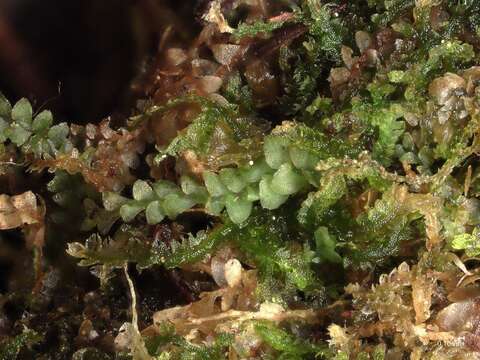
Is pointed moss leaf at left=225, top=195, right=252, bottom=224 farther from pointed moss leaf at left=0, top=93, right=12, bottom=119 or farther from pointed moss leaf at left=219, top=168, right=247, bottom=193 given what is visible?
pointed moss leaf at left=0, top=93, right=12, bottom=119

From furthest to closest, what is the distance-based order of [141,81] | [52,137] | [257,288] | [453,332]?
[141,81]
[52,137]
[257,288]
[453,332]

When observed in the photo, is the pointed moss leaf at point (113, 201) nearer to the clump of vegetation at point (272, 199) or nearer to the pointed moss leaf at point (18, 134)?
the clump of vegetation at point (272, 199)

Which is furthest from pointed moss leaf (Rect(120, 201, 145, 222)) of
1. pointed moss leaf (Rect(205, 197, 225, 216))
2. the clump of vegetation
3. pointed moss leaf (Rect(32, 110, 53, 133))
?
pointed moss leaf (Rect(32, 110, 53, 133))

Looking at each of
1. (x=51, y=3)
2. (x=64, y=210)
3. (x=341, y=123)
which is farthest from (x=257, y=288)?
(x=51, y=3)

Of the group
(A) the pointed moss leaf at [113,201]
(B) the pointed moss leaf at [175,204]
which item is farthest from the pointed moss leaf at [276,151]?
(A) the pointed moss leaf at [113,201]

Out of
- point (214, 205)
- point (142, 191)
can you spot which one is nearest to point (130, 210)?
point (142, 191)

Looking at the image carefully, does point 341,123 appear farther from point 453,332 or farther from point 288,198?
point 453,332

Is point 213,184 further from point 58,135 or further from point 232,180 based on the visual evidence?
point 58,135

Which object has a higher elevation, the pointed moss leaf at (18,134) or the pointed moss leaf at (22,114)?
the pointed moss leaf at (22,114)
